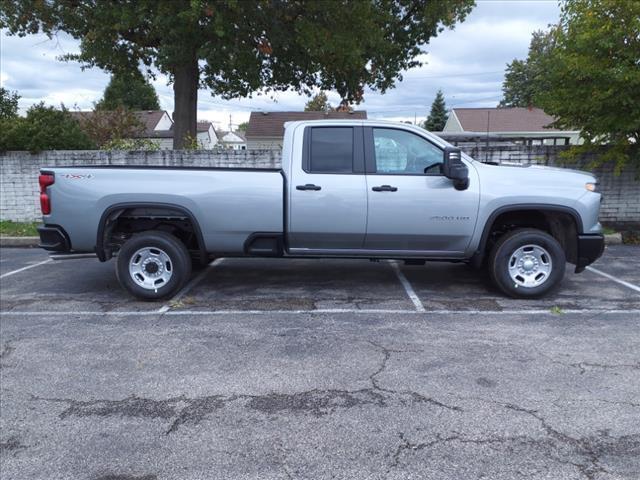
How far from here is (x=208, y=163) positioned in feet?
38.0

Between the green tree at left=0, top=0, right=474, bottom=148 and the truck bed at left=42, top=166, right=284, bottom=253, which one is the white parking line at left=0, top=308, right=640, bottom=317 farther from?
the green tree at left=0, top=0, right=474, bottom=148

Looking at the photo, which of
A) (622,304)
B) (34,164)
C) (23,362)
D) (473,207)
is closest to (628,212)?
(622,304)

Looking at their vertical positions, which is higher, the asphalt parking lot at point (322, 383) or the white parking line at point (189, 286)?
the white parking line at point (189, 286)

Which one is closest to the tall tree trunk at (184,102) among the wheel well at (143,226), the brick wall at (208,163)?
the brick wall at (208,163)

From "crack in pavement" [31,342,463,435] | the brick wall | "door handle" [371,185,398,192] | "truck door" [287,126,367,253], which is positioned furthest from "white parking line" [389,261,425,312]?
the brick wall

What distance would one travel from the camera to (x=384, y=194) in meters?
5.84

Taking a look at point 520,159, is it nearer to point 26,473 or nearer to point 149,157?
point 149,157

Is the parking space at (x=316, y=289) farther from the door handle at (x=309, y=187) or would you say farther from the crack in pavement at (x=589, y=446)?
the crack in pavement at (x=589, y=446)

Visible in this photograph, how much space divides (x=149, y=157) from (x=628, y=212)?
10.1 meters

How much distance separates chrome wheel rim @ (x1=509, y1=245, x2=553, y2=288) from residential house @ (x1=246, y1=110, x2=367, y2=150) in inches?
1327

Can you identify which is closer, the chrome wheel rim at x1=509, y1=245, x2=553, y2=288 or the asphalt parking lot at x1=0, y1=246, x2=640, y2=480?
the asphalt parking lot at x1=0, y1=246, x2=640, y2=480

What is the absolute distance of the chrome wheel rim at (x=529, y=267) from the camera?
19.6 ft

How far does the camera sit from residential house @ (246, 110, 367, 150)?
135 feet

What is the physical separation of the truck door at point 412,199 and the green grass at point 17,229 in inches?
312
